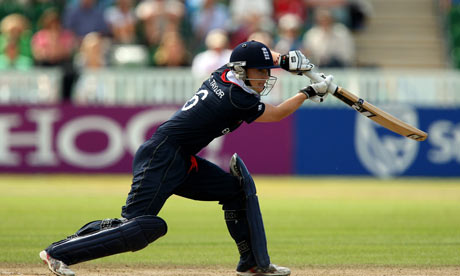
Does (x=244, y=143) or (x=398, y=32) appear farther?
(x=398, y=32)

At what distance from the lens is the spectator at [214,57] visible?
15359 millimetres

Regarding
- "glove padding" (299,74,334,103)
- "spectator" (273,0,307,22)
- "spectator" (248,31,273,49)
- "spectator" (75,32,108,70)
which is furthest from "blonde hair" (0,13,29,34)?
"glove padding" (299,74,334,103)

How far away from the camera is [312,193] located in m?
13.2

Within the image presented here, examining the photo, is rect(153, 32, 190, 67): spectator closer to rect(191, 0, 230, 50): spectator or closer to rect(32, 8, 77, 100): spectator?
rect(191, 0, 230, 50): spectator

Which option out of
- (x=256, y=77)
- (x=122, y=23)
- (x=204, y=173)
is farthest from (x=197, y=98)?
(x=122, y=23)

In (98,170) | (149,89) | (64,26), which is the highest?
(64,26)

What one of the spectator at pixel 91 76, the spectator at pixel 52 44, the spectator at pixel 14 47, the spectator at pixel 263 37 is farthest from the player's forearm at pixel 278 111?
the spectator at pixel 14 47

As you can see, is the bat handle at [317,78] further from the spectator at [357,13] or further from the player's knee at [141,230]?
the spectator at [357,13]

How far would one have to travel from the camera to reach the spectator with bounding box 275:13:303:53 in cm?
1588

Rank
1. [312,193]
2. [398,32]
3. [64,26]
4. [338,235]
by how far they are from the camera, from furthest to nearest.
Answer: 1. [398,32]
2. [64,26]
3. [312,193]
4. [338,235]

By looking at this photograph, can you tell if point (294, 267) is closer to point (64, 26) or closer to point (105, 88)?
point (105, 88)

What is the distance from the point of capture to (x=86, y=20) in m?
16.7

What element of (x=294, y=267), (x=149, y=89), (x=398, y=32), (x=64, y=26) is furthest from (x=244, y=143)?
(x=294, y=267)

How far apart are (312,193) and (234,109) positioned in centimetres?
719
